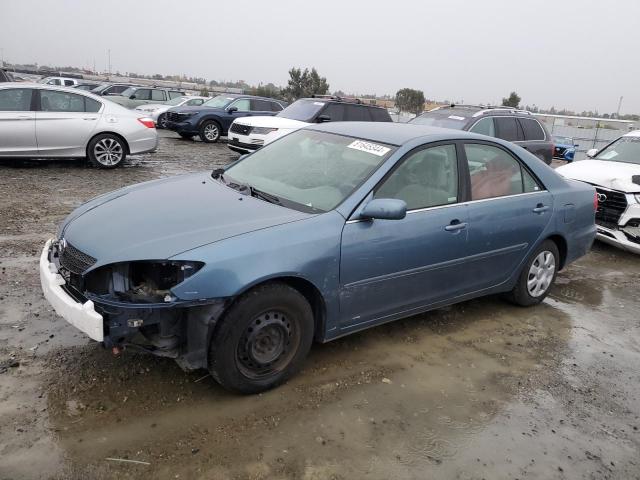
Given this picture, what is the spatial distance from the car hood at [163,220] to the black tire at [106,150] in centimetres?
661

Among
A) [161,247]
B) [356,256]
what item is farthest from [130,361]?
[356,256]

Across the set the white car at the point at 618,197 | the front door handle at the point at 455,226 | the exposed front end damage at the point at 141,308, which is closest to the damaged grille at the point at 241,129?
the white car at the point at 618,197

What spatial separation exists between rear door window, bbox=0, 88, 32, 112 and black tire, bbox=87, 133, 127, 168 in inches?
47.6

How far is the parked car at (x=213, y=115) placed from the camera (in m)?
16.5

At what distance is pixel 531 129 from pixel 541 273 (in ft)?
22.8

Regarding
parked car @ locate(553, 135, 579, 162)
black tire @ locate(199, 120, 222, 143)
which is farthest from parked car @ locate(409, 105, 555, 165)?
parked car @ locate(553, 135, 579, 162)

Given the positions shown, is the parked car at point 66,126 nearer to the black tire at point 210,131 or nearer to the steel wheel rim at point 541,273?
the black tire at point 210,131

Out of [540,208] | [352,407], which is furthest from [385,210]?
[540,208]

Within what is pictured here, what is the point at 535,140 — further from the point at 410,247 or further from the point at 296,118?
the point at 410,247

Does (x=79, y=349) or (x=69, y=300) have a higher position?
(x=69, y=300)

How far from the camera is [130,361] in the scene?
3543 mm

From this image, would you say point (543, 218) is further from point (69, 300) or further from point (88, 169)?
point (88, 169)

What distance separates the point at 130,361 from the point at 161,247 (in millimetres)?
1031

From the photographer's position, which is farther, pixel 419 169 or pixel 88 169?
pixel 88 169
